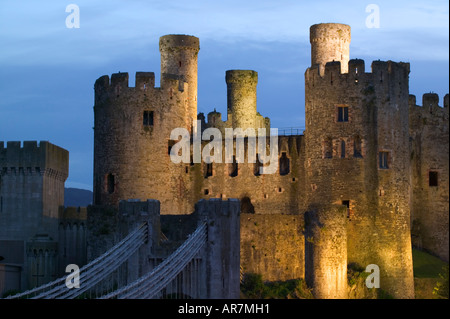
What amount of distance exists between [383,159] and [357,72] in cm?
507

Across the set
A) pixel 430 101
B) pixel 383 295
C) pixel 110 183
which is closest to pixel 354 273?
pixel 383 295

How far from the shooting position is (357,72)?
74.5m

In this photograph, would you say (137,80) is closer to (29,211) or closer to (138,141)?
(138,141)

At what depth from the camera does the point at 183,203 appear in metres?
79.4

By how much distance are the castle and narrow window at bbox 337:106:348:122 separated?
0.06 m

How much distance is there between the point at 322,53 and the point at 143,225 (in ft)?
73.6

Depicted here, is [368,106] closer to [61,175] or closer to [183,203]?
[183,203]

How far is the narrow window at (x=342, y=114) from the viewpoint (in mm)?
74375

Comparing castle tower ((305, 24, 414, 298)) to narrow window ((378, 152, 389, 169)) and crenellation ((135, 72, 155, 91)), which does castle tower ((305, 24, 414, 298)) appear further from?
crenellation ((135, 72, 155, 91))

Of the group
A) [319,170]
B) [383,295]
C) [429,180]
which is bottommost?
[383,295]

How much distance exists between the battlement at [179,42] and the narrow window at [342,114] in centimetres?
1352

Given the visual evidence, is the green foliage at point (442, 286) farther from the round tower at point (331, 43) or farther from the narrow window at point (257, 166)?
the round tower at point (331, 43)

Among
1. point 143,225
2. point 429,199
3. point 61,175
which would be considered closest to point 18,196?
point 61,175
